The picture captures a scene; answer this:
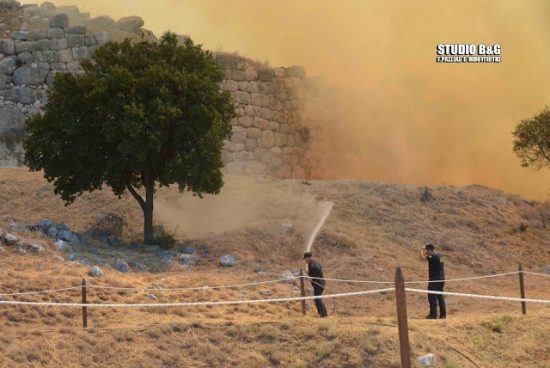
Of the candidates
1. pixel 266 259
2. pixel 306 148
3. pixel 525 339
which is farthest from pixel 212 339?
pixel 306 148

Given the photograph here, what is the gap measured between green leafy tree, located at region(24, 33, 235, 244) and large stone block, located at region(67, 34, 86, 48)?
421 inches

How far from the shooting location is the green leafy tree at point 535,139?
3177 cm

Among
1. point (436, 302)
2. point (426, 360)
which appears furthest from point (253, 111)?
point (426, 360)

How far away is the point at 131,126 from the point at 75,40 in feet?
44.4

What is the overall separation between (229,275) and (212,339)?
785 cm

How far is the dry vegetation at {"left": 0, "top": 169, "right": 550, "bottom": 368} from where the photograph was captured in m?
12.2

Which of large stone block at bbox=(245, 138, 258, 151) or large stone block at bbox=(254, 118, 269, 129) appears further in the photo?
large stone block at bbox=(254, 118, 269, 129)

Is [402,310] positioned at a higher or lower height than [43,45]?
lower

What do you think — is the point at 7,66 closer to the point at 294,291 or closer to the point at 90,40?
the point at 90,40

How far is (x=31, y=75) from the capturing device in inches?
1371

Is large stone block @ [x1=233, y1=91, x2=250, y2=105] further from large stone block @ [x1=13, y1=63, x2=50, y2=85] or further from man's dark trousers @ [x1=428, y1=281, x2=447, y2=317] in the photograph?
man's dark trousers @ [x1=428, y1=281, x2=447, y2=317]

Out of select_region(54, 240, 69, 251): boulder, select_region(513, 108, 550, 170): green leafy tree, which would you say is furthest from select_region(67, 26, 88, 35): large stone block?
select_region(513, 108, 550, 170): green leafy tree

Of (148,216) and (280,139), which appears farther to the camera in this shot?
(280,139)

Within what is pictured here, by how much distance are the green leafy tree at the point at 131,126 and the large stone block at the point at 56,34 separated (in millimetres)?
10988
